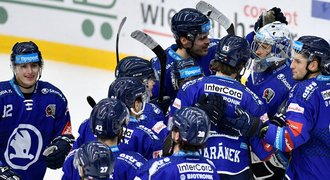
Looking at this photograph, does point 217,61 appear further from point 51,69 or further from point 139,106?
point 51,69

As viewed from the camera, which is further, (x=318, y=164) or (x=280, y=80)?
(x=280, y=80)

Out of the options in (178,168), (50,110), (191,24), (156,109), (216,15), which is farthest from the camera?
(216,15)

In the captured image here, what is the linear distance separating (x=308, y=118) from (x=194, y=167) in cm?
137

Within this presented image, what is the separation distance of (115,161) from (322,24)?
216 inches

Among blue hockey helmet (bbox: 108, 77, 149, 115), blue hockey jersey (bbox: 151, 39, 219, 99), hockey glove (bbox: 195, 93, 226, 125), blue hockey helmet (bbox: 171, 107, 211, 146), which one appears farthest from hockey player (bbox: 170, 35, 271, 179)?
blue hockey jersey (bbox: 151, 39, 219, 99)

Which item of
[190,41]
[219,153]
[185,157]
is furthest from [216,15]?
[185,157]

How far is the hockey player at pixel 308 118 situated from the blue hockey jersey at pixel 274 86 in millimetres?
552

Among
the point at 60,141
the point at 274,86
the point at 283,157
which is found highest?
the point at 274,86

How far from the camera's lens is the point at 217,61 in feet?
23.6

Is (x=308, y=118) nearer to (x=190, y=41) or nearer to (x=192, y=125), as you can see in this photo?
(x=192, y=125)

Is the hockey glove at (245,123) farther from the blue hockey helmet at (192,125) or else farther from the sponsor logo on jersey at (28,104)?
the sponsor logo on jersey at (28,104)

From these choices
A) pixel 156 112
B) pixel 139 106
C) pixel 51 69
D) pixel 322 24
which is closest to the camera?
pixel 139 106

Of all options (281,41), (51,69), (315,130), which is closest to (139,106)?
(315,130)

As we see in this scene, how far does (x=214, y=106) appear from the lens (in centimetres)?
689
